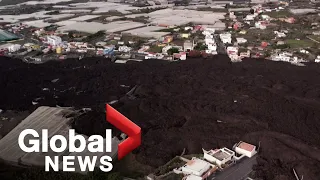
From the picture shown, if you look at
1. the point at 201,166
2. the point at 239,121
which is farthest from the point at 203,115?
the point at 201,166

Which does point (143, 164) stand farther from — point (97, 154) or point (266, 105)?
point (266, 105)

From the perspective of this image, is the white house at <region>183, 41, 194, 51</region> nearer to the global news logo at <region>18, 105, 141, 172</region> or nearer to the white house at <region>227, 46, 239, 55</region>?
the white house at <region>227, 46, 239, 55</region>

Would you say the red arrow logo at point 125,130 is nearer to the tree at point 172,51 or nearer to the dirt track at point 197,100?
the dirt track at point 197,100

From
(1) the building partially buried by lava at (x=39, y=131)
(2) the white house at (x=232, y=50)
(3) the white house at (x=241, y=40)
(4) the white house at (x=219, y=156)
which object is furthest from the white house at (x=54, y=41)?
(4) the white house at (x=219, y=156)

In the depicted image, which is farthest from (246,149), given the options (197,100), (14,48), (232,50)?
(14,48)

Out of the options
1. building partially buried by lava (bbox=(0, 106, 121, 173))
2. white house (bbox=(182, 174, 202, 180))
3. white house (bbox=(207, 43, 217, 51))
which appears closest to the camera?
white house (bbox=(182, 174, 202, 180))

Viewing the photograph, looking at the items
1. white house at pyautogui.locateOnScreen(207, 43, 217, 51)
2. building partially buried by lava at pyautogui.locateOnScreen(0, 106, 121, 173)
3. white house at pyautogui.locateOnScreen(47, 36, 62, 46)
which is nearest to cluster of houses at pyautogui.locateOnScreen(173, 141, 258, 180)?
building partially buried by lava at pyautogui.locateOnScreen(0, 106, 121, 173)
